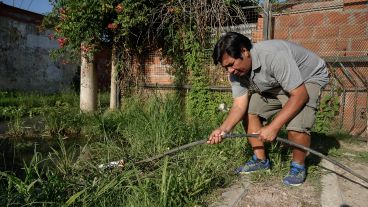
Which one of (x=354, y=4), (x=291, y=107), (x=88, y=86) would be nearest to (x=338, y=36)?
(x=354, y=4)

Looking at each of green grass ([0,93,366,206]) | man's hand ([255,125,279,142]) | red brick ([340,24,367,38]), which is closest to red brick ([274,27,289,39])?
→ red brick ([340,24,367,38])

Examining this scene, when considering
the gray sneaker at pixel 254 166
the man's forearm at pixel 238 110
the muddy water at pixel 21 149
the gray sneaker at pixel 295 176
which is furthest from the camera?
the muddy water at pixel 21 149

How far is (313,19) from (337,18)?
0.34 metres

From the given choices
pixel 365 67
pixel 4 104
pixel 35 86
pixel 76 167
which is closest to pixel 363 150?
pixel 365 67

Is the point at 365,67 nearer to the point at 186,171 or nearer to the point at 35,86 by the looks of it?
the point at 186,171

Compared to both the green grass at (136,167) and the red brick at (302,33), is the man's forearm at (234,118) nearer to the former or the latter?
the green grass at (136,167)

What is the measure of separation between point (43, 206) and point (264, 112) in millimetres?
2171

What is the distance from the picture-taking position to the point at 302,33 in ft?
19.0

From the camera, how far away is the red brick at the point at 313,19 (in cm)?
566

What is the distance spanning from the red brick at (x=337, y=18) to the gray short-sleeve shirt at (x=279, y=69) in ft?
8.16

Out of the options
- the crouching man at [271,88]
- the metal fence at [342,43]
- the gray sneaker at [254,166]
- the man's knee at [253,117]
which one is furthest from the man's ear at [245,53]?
the metal fence at [342,43]

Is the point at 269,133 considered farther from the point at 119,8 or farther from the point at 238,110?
the point at 119,8

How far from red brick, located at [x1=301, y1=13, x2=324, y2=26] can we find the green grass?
5.71ft

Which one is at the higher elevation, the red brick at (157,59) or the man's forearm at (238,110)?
the red brick at (157,59)
